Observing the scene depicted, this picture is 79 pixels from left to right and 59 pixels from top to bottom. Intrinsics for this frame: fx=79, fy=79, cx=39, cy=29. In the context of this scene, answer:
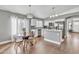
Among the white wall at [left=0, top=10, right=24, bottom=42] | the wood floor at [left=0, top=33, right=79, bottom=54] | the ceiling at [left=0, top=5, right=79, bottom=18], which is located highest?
the ceiling at [left=0, top=5, right=79, bottom=18]

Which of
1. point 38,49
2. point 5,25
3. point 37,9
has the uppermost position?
point 37,9

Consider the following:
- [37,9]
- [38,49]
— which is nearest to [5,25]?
[37,9]

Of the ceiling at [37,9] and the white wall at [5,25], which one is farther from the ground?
the ceiling at [37,9]

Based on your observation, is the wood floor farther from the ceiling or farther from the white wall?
the ceiling

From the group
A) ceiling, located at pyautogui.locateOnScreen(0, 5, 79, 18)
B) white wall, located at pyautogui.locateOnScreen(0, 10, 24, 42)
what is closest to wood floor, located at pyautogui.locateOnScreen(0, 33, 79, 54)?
white wall, located at pyautogui.locateOnScreen(0, 10, 24, 42)

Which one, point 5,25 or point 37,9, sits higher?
point 37,9

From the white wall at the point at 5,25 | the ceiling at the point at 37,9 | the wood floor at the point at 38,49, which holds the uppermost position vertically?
the ceiling at the point at 37,9

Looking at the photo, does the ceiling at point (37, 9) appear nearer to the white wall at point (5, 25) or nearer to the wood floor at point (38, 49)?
the white wall at point (5, 25)

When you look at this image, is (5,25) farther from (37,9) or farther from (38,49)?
(38,49)

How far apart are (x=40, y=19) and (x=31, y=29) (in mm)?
434

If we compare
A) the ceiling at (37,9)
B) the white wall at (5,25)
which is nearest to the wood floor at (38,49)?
the white wall at (5,25)

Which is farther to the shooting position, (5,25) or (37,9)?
(37,9)

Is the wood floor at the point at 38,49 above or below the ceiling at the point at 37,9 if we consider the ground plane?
below
